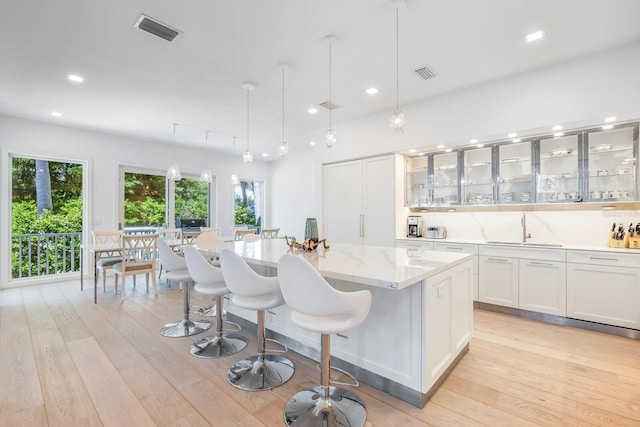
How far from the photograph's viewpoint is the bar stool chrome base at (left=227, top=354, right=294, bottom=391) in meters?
2.09

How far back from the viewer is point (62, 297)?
4.27m

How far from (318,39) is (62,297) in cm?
486

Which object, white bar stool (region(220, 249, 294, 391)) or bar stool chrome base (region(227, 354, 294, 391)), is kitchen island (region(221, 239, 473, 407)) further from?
bar stool chrome base (region(227, 354, 294, 391))

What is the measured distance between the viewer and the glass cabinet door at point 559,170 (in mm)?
3463

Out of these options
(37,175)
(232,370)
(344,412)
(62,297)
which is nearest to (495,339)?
(344,412)

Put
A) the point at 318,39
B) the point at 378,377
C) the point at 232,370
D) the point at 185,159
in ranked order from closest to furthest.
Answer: the point at 378,377 < the point at 232,370 < the point at 318,39 < the point at 185,159

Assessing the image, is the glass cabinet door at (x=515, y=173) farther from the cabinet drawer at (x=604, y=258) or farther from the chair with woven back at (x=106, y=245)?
the chair with woven back at (x=106, y=245)

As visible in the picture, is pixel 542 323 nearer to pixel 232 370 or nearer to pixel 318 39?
pixel 232 370

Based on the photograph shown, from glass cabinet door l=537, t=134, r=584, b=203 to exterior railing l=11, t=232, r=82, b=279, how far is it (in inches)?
294

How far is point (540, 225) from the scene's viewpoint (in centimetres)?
381

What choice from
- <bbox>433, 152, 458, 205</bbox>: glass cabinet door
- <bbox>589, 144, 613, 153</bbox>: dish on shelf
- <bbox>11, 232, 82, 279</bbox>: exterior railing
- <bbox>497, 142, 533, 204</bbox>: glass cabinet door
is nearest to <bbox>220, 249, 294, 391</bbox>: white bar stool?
<bbox>433, 152, 458, 205</bbox>: glass cabinet door

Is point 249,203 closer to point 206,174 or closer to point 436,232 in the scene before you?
point 206,174

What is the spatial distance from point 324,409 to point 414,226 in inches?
132

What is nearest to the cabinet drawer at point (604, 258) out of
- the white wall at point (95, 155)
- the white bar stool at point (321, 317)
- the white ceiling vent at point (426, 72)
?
the white ceiling vent at point (426, 72)
